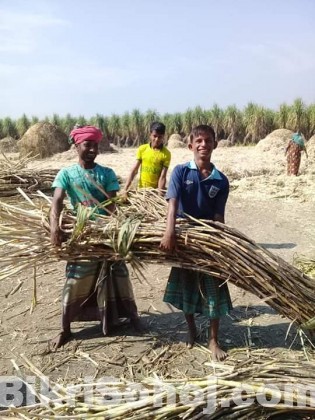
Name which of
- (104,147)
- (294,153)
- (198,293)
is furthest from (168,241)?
(104,147)

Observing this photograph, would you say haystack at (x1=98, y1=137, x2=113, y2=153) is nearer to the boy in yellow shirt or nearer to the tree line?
the tree line

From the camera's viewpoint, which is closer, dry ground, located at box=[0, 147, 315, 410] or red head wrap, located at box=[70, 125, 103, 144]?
dry ground, located at box=[0, 147, 315, 410]

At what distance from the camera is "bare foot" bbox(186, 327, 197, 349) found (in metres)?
2.91

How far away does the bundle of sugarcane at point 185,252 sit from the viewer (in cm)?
258

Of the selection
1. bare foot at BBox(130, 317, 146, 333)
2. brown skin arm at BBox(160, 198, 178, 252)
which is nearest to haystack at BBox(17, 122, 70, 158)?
bare foot at BBox(130, 317, 146, 333)

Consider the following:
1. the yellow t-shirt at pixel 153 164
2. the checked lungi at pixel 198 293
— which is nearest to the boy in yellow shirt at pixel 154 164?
the yellow t-shirt at pixel 153 164

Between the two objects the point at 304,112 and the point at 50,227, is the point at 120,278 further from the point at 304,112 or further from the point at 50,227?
the point at 304,112

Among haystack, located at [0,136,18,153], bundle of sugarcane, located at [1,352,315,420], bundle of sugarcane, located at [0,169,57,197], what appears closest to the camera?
bundle of sugarcane, located at [1,352,315,420]

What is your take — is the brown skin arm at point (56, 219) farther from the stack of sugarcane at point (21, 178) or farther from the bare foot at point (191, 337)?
the stack of sugarcane at point (21, 178)

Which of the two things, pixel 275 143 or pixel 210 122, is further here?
pixel 210 122

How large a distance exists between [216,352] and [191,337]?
0.77ft

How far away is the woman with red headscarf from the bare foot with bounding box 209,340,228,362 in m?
0.58

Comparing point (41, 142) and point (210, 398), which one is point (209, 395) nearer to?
point (210, 398)

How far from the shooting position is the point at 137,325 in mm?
3131
